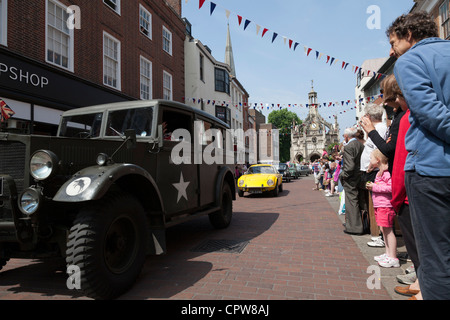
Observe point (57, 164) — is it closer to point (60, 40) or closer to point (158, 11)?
point (60, 40)

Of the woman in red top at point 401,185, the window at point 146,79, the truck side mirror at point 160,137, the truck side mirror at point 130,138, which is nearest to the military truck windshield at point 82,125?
the truck side mirror at point 160,137

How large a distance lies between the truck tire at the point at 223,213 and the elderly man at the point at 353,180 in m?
2.37

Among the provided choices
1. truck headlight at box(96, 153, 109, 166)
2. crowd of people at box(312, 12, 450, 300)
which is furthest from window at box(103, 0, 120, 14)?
crowd of people at box(312, 12, 450, 300)

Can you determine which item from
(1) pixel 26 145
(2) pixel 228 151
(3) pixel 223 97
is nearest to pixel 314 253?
(2) pixel 228 151

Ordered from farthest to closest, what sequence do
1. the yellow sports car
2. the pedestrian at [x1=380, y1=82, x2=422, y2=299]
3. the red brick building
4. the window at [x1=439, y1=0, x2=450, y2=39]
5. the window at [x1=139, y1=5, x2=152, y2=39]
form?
the window at [x1=139, y1=5, x2=152, y2=39] → the window at [x1=439, y1=0, x2=450, y2=39] → the yellow sports car → the red brick building → the pedestrian at [x1=380, y1=82, x2=422, y2=299]

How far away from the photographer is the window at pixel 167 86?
16.5m

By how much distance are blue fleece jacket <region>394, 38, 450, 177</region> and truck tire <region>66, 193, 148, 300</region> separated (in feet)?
7.94

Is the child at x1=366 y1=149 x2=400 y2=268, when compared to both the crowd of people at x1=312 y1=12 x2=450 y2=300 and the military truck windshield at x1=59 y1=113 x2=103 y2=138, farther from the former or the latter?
the military truck windshield at x1=59 y1=113 x2=103 y2=138

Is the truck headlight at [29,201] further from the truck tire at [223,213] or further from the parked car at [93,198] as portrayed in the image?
the truck tire at [223,213]

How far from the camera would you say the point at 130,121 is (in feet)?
12.5

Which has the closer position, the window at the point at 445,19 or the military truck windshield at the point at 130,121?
the military truck windshield at the point at 130,121

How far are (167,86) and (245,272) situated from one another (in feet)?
49.9

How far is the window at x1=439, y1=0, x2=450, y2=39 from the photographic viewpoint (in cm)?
1345
